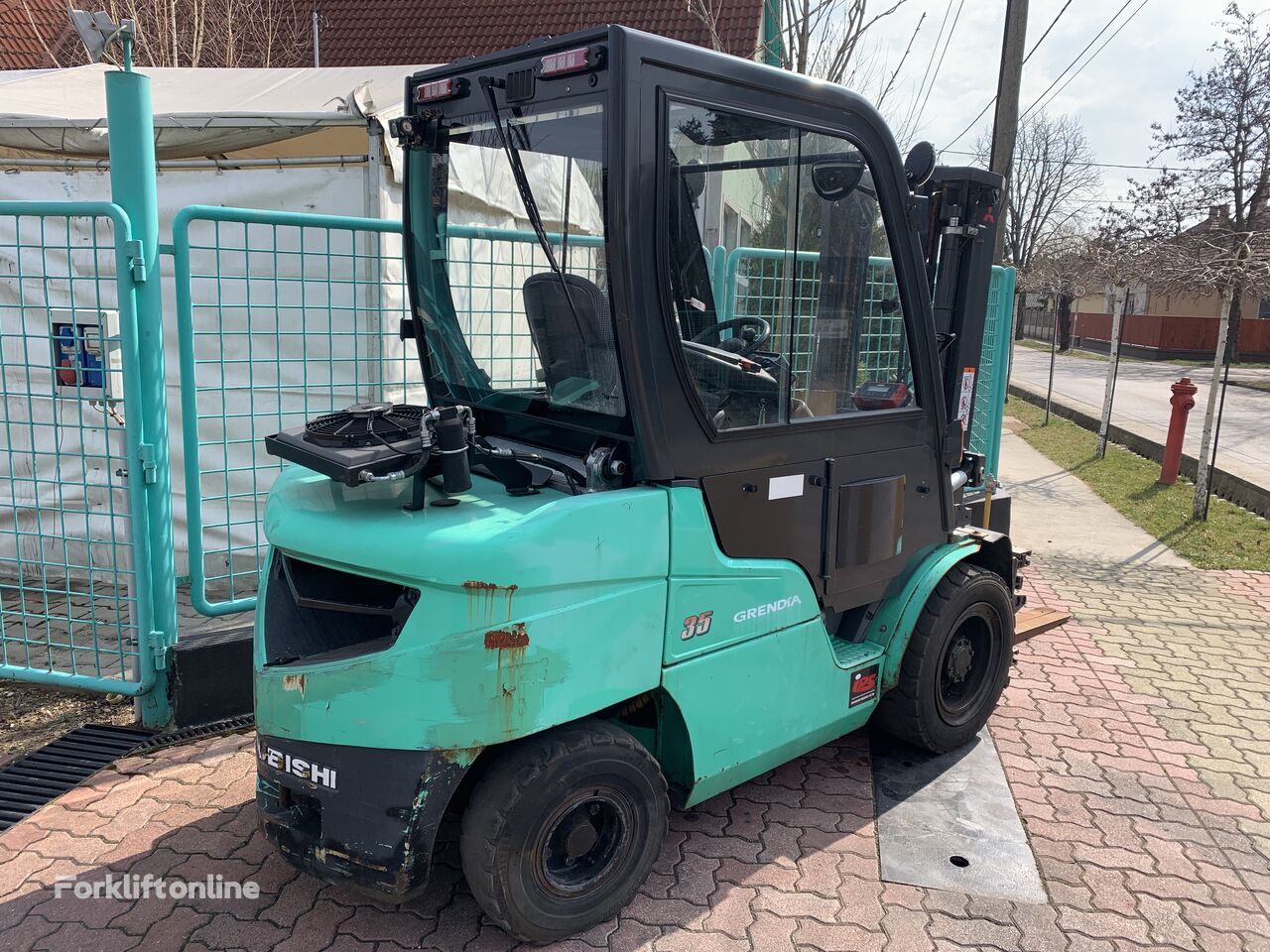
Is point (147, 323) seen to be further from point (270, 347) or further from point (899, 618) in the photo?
point (899, 618)

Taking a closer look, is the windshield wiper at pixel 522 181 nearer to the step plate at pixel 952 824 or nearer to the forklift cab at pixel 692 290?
the forklift cab at pixel 692 290

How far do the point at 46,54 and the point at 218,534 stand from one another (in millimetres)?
11535

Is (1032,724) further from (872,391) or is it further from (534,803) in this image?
(534,803)

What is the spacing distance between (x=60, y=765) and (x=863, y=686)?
320cm

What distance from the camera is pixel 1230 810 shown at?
12.1 ft

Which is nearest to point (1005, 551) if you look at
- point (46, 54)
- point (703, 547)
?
point (703, 547)

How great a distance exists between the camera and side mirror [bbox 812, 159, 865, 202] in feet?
9.70

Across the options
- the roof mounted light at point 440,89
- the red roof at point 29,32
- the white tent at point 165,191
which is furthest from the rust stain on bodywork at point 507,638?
the red roof at point 29,32

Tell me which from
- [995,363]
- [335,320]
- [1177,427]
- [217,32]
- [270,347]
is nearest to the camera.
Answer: [335,320]

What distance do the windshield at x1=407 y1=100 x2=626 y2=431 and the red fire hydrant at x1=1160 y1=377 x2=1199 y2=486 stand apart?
917 centimetres

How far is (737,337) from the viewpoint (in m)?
3.04

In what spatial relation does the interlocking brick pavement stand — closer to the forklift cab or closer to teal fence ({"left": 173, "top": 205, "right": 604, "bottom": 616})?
the forklift cab

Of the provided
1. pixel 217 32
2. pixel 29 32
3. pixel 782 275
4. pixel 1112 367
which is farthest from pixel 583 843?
pixel 29 32

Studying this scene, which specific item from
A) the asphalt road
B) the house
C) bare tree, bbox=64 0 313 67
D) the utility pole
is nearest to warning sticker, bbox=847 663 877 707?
the utility pole
